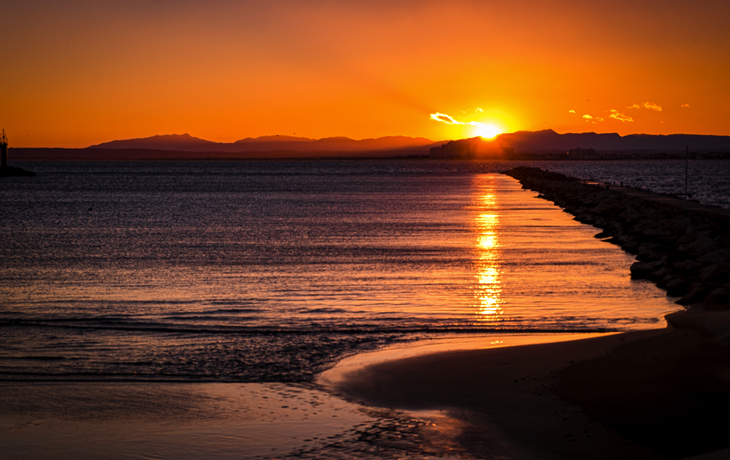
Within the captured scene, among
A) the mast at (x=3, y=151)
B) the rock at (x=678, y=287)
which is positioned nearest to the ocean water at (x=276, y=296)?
the rock at (x=678, y=287)

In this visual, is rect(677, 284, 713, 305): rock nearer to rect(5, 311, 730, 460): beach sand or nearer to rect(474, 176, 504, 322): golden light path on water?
rect(474, 176, 504, 322): golden light path on water

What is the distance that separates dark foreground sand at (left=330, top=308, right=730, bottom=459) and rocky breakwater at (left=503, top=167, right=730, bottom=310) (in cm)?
330

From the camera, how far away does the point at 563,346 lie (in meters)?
8.59

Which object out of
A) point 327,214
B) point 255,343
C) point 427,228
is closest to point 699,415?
point 255,343

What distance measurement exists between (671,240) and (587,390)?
14.3 meters

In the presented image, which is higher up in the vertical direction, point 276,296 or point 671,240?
point 671,240

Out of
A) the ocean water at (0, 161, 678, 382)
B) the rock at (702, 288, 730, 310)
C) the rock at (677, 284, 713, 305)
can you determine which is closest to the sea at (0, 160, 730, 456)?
the ocean water at (0, 161, 678, 382)

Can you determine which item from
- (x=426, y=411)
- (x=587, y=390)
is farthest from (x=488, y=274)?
(x=426, y=411)

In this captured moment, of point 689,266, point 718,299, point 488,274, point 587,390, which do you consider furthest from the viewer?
point 488,274

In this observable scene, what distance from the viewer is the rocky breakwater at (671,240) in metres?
12.4

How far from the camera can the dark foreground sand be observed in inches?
219

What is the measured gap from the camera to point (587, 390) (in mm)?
6766

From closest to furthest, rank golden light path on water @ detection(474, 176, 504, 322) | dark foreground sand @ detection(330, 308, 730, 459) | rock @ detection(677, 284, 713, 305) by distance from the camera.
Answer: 1. dark foreground sand @ detection(330, 308, 730, 459)
2. golden light path on water @ detection(474, 176, 504, 322)
3. rock @ detection(677, 284, 713, 305)

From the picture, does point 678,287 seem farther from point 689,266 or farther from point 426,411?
point 426,411
